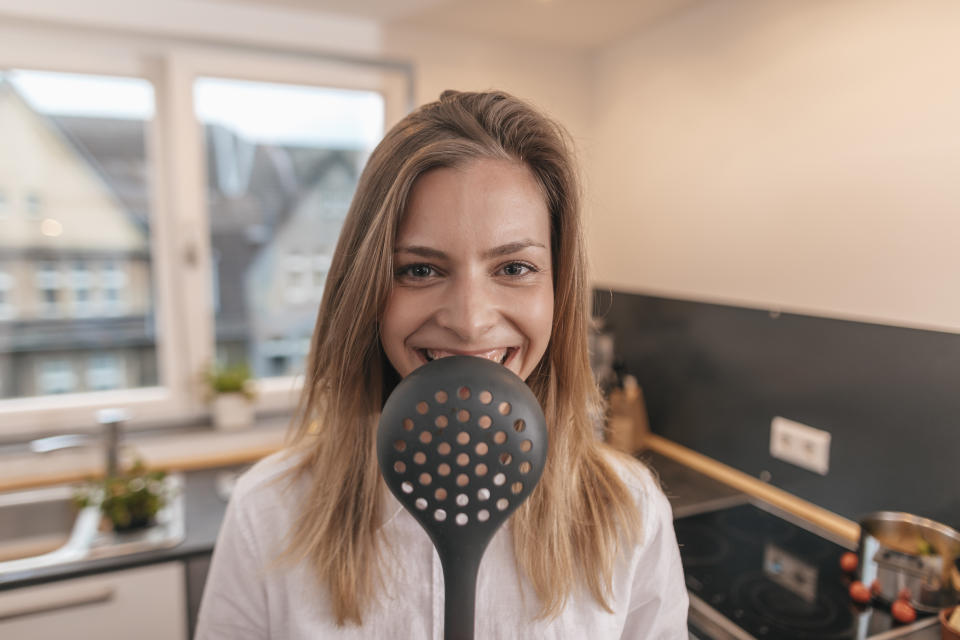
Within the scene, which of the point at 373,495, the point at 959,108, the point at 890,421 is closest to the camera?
the point at 373,495

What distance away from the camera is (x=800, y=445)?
5.19 ft

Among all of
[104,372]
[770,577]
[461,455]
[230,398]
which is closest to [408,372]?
[461,455]

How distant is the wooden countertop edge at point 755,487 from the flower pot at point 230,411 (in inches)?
50.9

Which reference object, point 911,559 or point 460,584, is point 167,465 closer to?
point 460,584

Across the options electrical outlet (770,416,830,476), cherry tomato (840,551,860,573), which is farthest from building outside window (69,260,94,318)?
cherry tomato (840,551,860,573)

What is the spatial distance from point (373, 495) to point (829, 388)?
3.93 ft

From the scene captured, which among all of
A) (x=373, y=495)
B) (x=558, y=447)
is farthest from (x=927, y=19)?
(x=373, y=495)

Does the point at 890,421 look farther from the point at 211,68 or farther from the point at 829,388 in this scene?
the point at 211,68

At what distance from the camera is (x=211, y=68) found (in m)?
1.94

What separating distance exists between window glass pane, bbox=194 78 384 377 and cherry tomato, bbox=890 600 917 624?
1.70 meters

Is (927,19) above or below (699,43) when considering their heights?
below

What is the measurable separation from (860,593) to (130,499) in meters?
1.61

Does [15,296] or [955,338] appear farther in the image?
[15,296]

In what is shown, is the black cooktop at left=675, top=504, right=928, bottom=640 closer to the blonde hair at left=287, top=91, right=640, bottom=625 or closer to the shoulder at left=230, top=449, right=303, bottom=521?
the blonde hair at left=287, top=91, right=640, bottom=625
